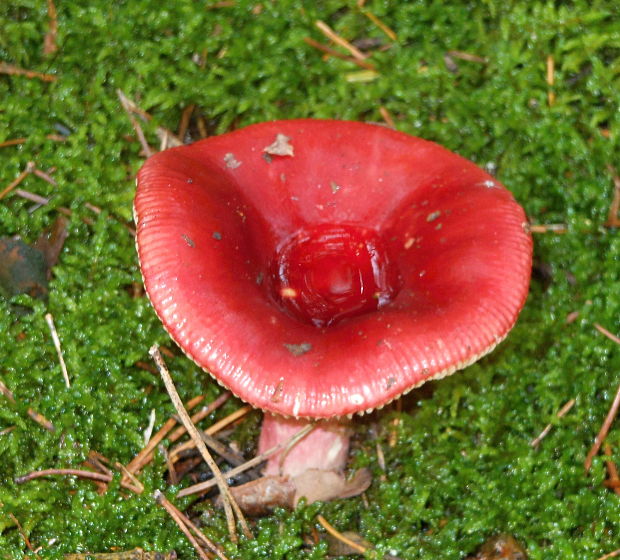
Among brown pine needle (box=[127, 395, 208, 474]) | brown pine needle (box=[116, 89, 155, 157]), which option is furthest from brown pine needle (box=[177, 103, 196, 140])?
brown pine needle (box=[127, 395, 208, 474])

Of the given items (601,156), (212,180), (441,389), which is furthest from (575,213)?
(212,180)

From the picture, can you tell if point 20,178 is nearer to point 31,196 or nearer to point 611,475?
point 31,196

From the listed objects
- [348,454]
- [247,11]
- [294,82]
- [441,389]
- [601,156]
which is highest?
[247,11]

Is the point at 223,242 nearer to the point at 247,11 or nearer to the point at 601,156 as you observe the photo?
the point at 247,11

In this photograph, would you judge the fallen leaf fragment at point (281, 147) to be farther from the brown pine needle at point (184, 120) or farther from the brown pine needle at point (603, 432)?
the brown pine needle at point (603, 432)

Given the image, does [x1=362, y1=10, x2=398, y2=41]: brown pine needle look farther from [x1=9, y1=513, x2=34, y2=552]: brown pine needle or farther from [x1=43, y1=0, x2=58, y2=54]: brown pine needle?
[x1=9, y1=513, x2=34, y2=552]: brown pine needle

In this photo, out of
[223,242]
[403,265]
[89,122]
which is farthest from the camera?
[89,122]

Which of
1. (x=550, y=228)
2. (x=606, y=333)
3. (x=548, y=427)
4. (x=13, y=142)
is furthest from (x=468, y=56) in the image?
(x=13, y=142)
